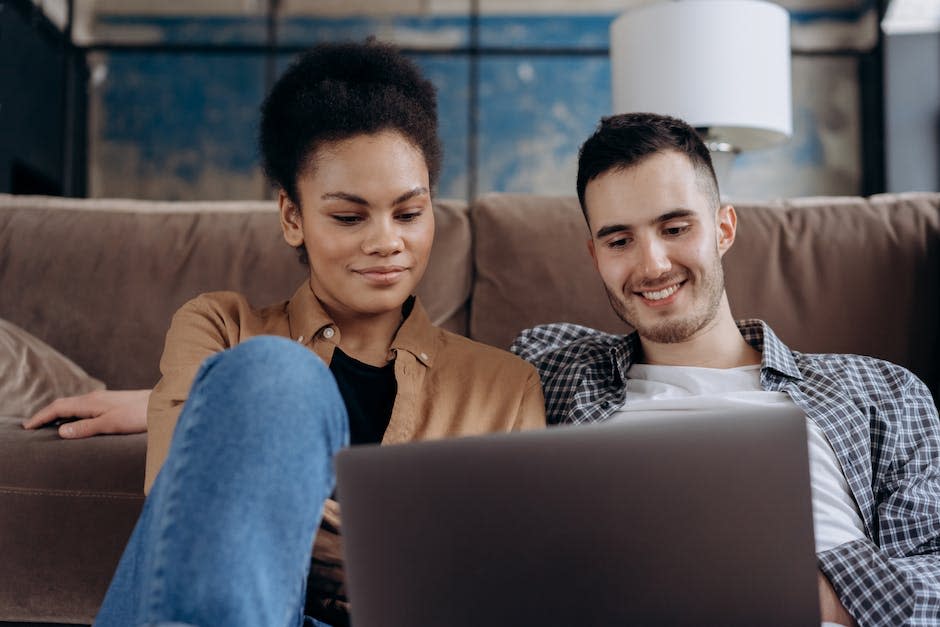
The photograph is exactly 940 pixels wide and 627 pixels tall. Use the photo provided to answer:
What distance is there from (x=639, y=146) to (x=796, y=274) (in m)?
0.57

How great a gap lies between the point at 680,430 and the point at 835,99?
12.3 ft

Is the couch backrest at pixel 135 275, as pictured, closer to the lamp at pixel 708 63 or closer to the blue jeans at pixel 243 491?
the lamp at pixel 708 63

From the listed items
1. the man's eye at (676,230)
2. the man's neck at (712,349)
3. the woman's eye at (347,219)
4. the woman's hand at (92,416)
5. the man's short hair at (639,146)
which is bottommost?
the woman's hand at (92,416)

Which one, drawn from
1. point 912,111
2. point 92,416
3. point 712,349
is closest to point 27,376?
point 92,416

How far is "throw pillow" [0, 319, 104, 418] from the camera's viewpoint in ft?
5.00

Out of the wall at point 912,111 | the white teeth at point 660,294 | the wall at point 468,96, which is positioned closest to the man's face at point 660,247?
the white teeth at point 660,294

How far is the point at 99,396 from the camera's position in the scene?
1445mm

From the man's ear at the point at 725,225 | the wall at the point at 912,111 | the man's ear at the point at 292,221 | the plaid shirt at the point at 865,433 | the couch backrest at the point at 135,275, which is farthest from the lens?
the wall at the point at 912,111

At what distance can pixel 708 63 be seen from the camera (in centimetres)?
213

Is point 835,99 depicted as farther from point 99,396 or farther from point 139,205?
point 99,396

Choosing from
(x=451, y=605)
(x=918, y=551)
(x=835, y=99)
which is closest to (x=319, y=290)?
(x=451, y=605)

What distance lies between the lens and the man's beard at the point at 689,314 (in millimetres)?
1226

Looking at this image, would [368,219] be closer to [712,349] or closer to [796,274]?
[712,349]

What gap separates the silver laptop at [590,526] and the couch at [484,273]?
→ 100 centimetres
